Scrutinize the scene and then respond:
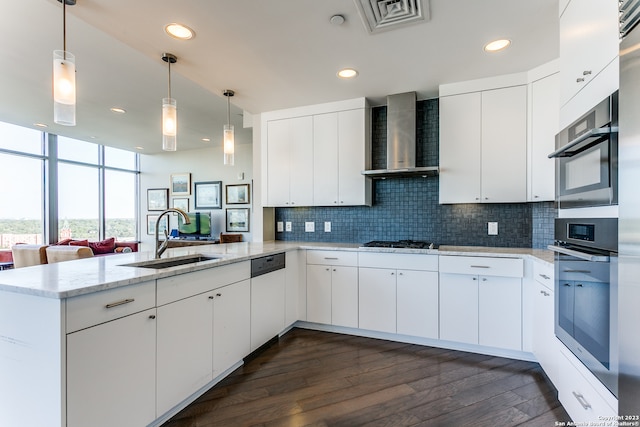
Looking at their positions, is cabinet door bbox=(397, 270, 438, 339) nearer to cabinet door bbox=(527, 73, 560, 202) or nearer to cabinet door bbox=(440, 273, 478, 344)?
cabinet door bbox=(440, 273, 478, 344)

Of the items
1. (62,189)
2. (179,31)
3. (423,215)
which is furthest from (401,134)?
(62,189)

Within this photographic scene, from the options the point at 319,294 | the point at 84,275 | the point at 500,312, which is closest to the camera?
the point at 84,275

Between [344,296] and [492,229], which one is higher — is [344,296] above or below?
below

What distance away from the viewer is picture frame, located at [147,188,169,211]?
7445mm

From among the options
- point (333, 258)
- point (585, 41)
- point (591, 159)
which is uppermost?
point (585, 41)

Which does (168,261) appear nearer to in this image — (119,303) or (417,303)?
(119,303)

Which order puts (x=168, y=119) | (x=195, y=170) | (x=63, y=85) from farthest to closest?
(x=195, y=170), (x=168, y=119), (x=63, y=85)

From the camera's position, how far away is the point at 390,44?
83.9 inches

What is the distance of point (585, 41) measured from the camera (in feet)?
4.63

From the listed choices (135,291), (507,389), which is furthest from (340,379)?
(135,291)

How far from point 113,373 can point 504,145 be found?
3.25 metres

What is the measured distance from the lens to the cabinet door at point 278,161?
11.5 feet

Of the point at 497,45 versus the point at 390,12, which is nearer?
the point at 390,12

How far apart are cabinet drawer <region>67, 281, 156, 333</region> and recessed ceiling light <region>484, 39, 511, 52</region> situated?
9.01 feet
